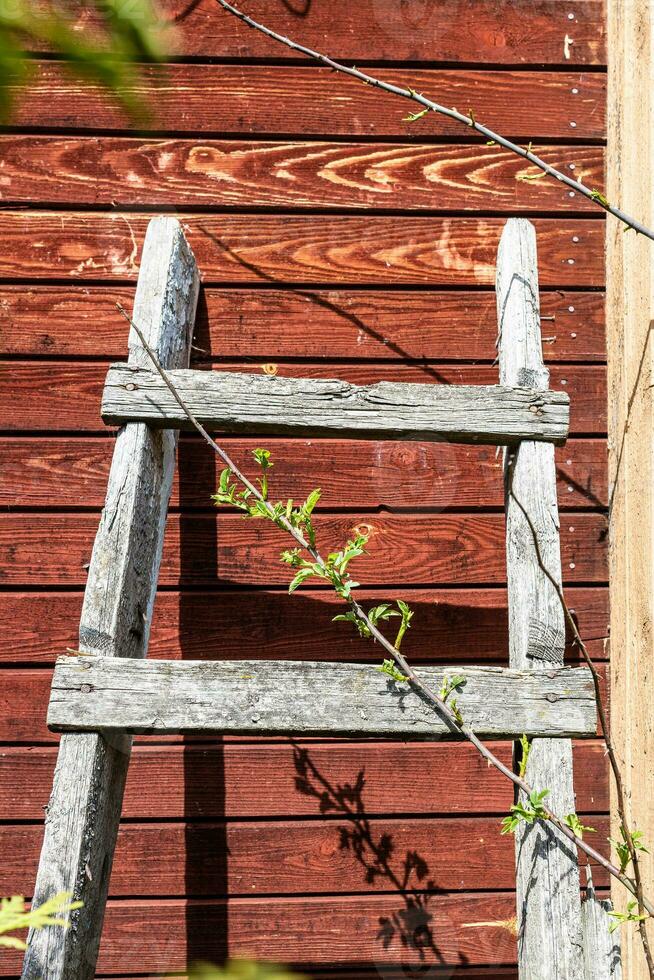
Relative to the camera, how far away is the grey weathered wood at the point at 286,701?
1.29 m

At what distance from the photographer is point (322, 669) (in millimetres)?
1334

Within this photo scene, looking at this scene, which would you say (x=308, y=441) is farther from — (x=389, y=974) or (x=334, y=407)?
(x=389, y=974)

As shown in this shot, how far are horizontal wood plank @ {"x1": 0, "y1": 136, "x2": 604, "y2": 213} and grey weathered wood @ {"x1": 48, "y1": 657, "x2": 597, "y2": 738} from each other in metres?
1.44

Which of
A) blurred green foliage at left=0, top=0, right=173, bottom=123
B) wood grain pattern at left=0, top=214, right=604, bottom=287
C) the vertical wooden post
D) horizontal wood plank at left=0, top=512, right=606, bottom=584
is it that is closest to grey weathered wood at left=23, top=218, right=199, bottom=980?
horizontal wood plank at left=0, top=512, right=606, bottom=584

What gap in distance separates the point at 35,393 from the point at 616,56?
1858 millimetres

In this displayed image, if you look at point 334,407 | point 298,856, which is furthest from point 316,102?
point 298,856

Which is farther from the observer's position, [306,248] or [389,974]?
[306,248]

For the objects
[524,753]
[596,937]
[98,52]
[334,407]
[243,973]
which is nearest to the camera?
[243,973]

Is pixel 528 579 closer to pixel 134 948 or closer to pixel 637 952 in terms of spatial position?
pixel 637 952

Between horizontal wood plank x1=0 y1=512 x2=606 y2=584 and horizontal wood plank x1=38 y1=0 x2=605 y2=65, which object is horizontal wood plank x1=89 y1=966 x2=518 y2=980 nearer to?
horizontal wood plank x1=0 y1=512 x2=606 y2=584

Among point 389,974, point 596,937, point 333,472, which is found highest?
point 333,472

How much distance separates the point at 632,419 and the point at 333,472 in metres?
0.79

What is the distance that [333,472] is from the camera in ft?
7.18

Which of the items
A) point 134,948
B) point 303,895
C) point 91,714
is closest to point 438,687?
point 91,714
